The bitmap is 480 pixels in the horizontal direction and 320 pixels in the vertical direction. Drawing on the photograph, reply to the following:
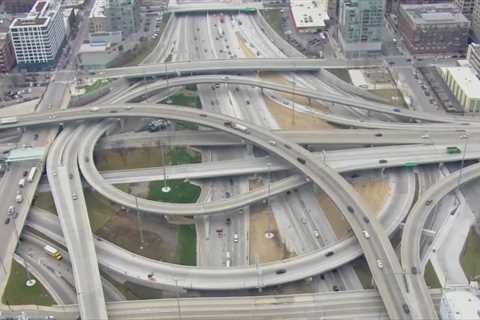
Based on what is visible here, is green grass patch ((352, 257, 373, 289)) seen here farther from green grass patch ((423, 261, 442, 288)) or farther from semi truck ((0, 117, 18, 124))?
semi truck ((0, 117, 18, 124))

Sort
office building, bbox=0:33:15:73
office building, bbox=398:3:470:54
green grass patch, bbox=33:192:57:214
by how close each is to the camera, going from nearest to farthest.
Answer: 1. green grass patch, bbox=33:192:57:214
2. office building, bbox=0:33:15:73
3. office building, bbox=398:3:470:54

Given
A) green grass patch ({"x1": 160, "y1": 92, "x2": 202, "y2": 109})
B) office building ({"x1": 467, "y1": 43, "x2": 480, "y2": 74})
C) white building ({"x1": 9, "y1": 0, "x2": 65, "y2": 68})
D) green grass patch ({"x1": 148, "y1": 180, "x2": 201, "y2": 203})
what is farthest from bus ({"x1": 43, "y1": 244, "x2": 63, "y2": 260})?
office building ({"x1": 467, "y1": 43, "x2": 480, "y2": 74})

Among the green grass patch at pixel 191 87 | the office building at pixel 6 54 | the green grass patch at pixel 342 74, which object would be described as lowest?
the green grass patch at pixel 191 87

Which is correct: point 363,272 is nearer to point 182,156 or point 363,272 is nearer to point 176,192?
point 176,192

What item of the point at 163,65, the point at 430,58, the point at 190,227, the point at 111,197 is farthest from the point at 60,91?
the point at 430,58

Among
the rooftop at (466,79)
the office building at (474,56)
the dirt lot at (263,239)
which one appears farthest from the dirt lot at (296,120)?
the office building at (474,56)

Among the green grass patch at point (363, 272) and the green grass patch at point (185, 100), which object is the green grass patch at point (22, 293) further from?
the green grass patch at point (185, 100)
